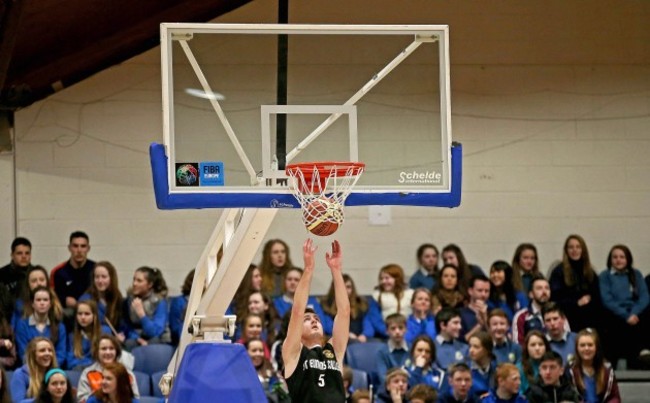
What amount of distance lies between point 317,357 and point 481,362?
10.7 ft

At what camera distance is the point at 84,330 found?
36.0 feet

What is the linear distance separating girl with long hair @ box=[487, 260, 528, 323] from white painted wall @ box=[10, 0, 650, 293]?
97 centimetres

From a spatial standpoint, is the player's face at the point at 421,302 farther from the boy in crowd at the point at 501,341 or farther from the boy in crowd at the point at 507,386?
the boy in crowd at the point at 507,386

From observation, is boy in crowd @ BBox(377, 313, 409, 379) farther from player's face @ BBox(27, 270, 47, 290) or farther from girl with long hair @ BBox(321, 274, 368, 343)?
player's face @ BBox(27, 270, 47, 290)

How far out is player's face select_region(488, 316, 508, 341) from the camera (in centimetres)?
1120

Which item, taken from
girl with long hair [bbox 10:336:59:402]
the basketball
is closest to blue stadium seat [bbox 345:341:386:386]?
girl with long hair [bbox 10:336:59:402]

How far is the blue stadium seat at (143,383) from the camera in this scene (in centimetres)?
1073

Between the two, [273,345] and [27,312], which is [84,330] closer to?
[27,312]

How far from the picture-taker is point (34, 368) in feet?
33.6

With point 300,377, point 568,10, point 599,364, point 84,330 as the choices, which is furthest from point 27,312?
point 568,10

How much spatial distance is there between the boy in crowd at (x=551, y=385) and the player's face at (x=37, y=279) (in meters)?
4.08

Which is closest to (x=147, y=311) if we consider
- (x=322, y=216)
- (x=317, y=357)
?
(x=317, y=357)

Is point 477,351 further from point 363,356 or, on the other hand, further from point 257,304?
point 257,304

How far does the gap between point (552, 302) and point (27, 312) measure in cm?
449
